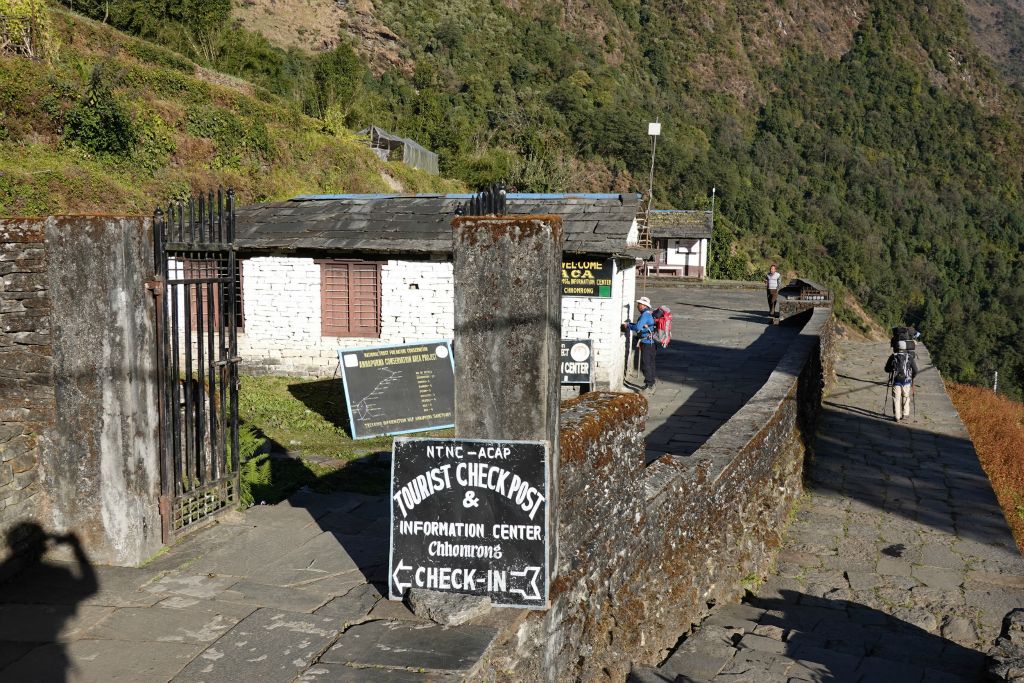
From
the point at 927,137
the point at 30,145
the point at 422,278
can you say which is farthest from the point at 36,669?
the point at 927,137

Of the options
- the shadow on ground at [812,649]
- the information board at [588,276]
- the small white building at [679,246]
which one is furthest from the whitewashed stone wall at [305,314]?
the small white building at [679,246]

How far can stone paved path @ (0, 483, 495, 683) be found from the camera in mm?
3959

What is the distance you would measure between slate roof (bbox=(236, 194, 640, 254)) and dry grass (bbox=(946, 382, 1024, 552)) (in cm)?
669

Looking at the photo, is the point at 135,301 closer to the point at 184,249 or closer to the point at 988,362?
the point at 184,249

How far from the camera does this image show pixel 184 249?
6035mm

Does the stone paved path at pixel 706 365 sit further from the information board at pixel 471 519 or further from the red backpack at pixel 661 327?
the information board at pixel 471 519

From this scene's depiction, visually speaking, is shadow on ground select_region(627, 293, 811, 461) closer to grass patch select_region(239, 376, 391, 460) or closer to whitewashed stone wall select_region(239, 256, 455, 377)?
grass patch select_region(239, 376, 391, 460)

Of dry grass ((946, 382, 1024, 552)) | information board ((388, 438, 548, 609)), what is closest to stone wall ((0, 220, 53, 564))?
information board ((388, 438, 548, 609))

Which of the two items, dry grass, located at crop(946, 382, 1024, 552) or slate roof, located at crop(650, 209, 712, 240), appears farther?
slate roof, located at crop(650, 209, 712, 240)

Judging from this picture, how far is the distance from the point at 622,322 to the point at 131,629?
11.7 metres

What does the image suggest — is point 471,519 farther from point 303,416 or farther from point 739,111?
point 739,111

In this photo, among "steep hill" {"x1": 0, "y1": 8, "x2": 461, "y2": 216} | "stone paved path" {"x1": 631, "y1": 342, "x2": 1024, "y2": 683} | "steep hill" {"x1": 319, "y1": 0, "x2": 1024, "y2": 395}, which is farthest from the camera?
"steep hill" {"x1": 319, "y1": 0, "x2": 1024, "y2": 395}

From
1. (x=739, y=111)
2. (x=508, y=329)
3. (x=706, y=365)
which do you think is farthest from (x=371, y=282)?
(x=739, y=111)

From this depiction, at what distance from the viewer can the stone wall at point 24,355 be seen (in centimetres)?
531
